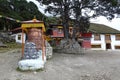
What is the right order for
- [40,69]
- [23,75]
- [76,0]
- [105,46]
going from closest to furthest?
[23,75] < [40,69] < [76,0] < [105,46]

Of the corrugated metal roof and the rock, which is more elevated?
the corrugated metal roof

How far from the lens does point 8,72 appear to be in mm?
14617

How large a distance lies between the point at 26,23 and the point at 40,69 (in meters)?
3.56

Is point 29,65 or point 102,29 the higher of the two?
point 102,29

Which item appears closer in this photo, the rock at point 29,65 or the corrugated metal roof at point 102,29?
the rock at point 29,65

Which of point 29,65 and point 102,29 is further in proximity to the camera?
point 102,29

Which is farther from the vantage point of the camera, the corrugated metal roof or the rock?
the corrugated metal roof

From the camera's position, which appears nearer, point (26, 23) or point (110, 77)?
point (110, 77)

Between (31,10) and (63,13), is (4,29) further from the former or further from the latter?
(63,13)

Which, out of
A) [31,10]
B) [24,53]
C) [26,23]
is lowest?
[24,53]

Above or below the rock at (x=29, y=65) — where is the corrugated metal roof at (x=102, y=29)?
above

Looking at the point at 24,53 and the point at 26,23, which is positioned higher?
the point at 26,23

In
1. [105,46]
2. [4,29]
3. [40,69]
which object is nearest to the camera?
[40,69]

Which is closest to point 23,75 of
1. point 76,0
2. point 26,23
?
point 26,23
